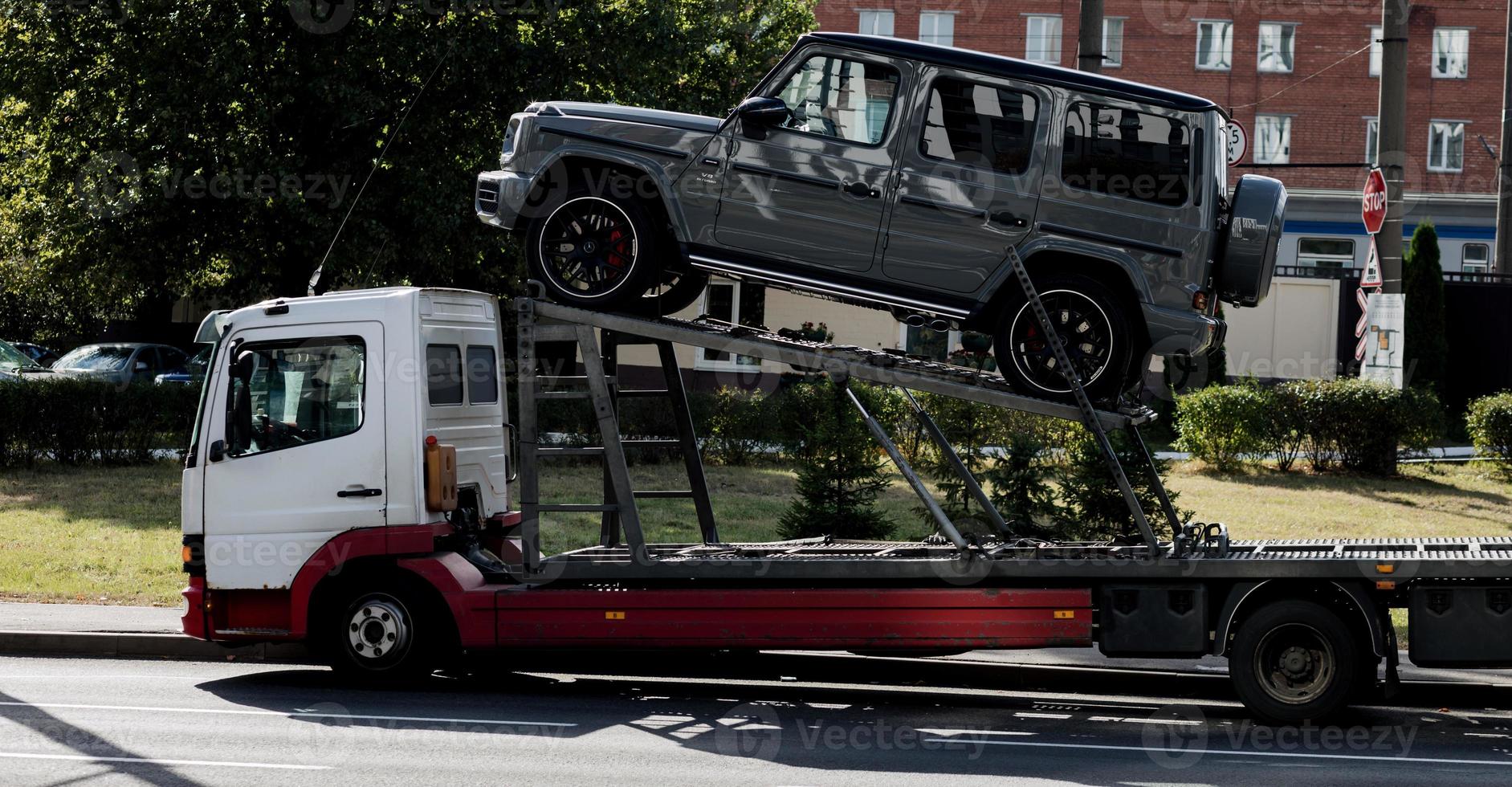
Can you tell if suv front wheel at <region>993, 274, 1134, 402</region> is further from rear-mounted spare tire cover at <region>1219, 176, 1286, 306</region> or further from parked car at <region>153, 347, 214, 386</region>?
parked car at <region>153, 347, 214, 386</region>

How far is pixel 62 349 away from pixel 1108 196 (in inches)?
1468

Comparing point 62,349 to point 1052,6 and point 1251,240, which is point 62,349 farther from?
point 1251,240

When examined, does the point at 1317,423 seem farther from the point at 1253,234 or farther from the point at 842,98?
the point at 842,98

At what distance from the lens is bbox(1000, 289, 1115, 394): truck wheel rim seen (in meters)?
8.37

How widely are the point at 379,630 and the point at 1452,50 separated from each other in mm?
42978

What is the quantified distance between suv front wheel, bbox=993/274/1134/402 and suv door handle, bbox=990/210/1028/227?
34 cm

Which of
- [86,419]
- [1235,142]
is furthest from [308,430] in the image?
[86,419]

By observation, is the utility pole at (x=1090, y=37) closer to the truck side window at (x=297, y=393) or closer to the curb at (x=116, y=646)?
the truck side window at (x=297, y=393)

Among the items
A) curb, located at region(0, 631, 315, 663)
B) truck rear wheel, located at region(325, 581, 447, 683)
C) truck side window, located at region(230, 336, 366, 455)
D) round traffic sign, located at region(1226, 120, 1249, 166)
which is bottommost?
curb, located at region(0, 631, 315, 663)

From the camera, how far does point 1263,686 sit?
804 centimetres

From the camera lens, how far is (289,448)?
9.06 metres

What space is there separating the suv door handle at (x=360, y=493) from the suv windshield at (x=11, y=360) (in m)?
21.5

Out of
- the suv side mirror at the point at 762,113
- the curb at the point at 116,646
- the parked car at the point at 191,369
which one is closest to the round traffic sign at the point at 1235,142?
the suv side mirror at the point at 762,113

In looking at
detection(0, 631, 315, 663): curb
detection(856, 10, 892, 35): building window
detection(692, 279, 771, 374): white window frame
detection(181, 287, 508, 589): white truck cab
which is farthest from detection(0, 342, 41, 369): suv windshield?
detection(856, 10, 892, 35): building window
